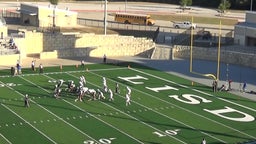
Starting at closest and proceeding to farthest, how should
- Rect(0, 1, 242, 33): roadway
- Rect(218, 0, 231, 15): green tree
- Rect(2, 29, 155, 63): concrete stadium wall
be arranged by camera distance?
Rect(2, 29, 155, 63): concrete stadium wall
Rect(0, 1, 242, 33): roadway
Rect(218, 0, 231, 15): green tree

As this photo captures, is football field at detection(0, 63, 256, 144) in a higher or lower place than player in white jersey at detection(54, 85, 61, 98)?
lower

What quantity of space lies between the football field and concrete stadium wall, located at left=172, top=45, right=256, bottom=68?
849cm

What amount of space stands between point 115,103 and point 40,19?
33.3 meters

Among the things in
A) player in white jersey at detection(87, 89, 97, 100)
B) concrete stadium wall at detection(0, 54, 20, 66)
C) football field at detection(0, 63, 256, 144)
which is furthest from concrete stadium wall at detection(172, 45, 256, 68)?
player in white jersey at detection(87, 89, 97, 100)

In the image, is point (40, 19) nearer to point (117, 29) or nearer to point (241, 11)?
point (117, 29)

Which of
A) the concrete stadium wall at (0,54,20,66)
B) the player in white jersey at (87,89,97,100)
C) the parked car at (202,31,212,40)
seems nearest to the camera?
the player in white jersey at (87,89,97,100)

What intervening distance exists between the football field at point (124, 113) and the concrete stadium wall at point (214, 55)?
27.9ft

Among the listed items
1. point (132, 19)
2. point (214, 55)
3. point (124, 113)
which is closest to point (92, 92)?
point (124, 113)

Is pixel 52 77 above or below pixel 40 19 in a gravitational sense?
below

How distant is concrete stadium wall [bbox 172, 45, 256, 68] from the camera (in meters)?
47.2

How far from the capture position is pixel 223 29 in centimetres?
6938

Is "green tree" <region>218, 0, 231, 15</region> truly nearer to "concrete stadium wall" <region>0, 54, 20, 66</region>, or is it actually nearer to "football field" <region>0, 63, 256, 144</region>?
"football field" <region>0, 63, 256, 144</region>

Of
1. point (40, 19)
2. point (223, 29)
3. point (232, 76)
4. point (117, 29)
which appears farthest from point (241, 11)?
point (232, 76)

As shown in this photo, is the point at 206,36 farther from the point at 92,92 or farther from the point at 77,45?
the point at 92,92
